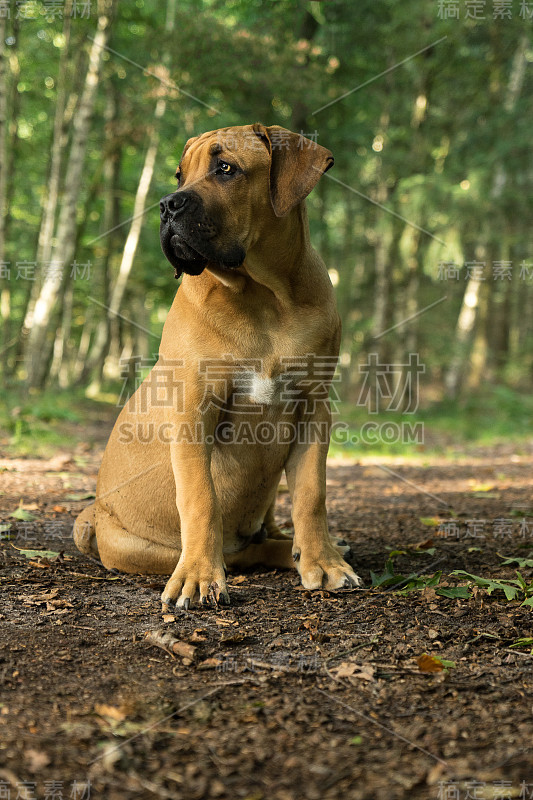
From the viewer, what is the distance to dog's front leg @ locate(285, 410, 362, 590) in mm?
3543

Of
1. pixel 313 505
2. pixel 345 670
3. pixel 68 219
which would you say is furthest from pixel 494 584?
pixel 68 219

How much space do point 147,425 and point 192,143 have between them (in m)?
1.50


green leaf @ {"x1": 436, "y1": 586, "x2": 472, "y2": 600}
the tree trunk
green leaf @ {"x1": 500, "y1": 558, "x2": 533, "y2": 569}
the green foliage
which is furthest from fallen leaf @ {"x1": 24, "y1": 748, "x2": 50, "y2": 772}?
the tree trunk

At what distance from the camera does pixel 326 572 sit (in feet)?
11.5

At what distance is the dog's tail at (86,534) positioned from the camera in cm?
404

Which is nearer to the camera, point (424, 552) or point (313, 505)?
point (313, 505)

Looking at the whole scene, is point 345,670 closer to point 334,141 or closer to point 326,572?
point 326,572

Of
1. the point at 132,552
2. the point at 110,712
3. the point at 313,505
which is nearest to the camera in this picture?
the point at 110,712

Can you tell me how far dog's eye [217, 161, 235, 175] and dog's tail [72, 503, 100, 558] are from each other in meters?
2.08

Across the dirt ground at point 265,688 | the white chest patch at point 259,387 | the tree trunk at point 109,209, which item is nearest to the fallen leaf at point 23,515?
the dirt ground at point 265,688

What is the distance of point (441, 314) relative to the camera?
2034cm

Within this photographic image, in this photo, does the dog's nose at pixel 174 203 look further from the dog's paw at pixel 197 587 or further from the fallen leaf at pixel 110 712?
the fallen leaf at pixel 110 712

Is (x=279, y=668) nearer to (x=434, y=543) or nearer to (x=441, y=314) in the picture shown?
(x=434, y=543)

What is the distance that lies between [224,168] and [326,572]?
80.7 inches
